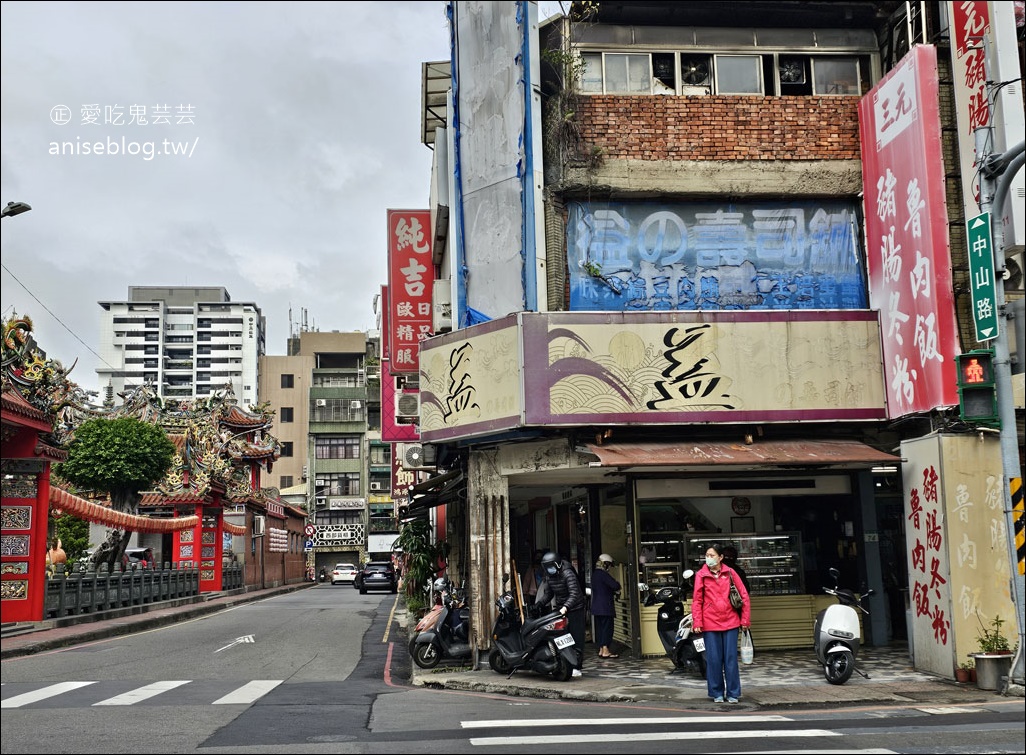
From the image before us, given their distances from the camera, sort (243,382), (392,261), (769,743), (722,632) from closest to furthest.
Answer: (769,743), (722,632), (392,261), (243,382)

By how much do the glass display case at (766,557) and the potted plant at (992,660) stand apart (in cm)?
413

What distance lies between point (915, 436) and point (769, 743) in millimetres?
8463

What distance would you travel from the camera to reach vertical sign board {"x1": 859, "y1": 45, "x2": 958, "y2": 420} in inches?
566

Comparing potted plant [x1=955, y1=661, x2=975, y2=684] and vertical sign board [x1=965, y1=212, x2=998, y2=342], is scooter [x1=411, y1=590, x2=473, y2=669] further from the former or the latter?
vertical sign board [x1=965, y1=212, x2=998, y2=342]

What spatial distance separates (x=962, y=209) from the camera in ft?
48.0

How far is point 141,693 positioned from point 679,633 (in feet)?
23.1

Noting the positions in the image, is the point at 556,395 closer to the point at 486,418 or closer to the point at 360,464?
the point at 486,418

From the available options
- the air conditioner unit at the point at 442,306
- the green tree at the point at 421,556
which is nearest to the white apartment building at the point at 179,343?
the green tree at the point at 421,556

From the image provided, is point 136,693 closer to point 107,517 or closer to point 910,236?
point 910,236

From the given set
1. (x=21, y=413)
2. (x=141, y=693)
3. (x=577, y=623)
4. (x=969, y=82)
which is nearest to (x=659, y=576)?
(x=577, y=623)

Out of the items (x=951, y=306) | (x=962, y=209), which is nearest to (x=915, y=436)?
(x=951, y=306)

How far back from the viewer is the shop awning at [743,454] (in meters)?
14.5

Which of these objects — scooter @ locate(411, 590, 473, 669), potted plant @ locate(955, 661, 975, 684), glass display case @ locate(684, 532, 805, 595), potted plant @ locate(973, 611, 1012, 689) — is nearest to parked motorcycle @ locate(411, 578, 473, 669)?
scooter @ locate(411, 590, 473, 669)

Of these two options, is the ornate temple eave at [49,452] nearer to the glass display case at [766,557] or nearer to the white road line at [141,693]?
the white road line at [141,693]
